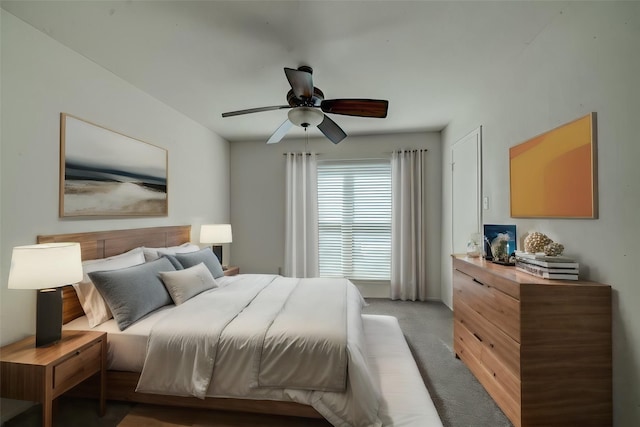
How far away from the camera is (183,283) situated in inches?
89.0

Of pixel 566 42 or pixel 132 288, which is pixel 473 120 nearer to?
pixel 566 42

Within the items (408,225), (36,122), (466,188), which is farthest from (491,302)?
(36,122)

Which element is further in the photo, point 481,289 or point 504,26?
point 481,289

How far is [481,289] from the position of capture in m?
1.99

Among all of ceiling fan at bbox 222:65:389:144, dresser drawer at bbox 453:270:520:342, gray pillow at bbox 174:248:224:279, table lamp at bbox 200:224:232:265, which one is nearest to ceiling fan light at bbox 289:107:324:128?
ceiling fan at bbox 222:65:389:144

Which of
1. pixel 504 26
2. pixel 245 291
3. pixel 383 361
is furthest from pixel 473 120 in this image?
pixel 245 291

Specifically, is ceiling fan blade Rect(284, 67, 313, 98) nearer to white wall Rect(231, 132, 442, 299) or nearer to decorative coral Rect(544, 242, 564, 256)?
decorative coral Rect(544, 242, 564, 256)

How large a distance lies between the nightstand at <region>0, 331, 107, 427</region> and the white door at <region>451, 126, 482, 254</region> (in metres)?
3.44

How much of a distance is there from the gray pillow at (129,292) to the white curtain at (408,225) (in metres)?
3.14

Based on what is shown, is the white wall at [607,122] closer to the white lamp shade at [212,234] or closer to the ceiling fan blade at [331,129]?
the ceiling fan blade at [331,129]

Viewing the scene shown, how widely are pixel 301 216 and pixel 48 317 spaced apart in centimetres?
308

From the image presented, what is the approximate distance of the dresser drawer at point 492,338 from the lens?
1.58 metres

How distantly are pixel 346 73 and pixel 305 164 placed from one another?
2.02 meters

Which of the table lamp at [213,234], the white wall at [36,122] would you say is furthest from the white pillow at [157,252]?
the table lamp at [213,234]
